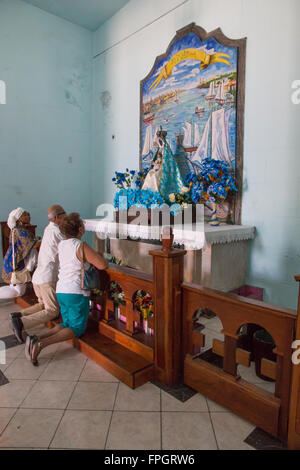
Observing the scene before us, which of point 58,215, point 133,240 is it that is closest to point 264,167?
point 133,240

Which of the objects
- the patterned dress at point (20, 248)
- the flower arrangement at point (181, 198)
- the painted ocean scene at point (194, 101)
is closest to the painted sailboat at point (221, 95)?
the painted ocean scene at point (194, 101)

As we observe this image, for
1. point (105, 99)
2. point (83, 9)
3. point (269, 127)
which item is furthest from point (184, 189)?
point (83, 9)

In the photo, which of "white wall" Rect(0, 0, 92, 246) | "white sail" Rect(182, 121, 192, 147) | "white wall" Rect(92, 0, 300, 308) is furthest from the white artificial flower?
"white wall" Rect(0, 0, 92, 246)

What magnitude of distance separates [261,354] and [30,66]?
6296mm

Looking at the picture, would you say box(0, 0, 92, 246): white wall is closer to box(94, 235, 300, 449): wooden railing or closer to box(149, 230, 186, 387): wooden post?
box(94, 235, 300, 449): wooden railing

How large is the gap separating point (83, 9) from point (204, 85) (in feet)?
11.5

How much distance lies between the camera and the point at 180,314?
2.32 meters

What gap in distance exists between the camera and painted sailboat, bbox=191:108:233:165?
4.28 metres

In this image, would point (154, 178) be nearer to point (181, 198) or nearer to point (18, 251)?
point (181, 198)

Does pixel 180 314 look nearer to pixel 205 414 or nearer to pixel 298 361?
pixel 205 414

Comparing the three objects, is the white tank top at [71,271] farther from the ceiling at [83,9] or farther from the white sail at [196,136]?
the ceiling at [83,9]

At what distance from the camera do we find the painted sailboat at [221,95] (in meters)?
4.29

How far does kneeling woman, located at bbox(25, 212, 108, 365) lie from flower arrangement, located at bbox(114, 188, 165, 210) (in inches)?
62.7

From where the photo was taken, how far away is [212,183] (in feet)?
13.2
